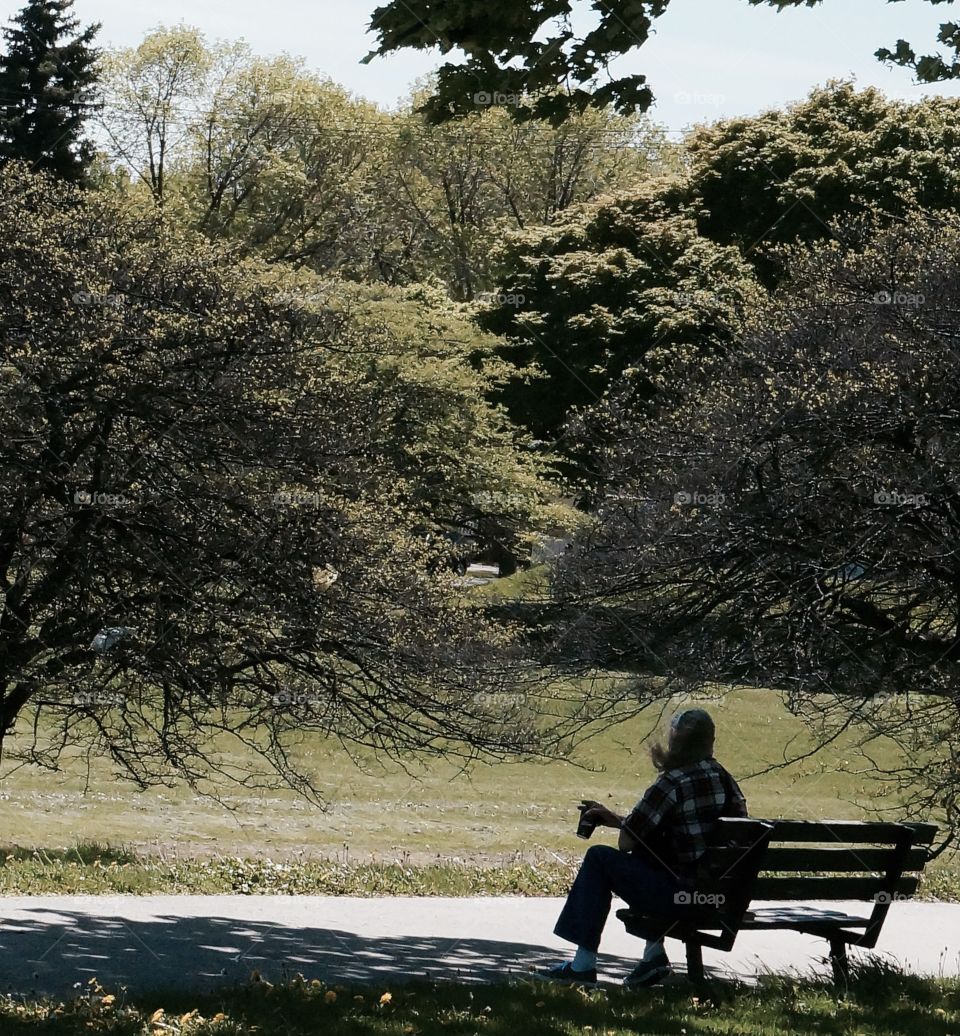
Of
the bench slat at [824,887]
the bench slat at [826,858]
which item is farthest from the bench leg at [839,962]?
the bench slat at [826,858]

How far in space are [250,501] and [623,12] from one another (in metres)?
4.91

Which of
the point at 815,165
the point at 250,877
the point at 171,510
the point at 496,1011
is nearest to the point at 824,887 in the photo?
the point at 496,1011

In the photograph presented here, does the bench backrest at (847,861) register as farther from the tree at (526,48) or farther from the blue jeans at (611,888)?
the tree at (526,48)

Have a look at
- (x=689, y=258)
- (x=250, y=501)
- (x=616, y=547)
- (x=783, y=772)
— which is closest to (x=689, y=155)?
(x=689, y=258)

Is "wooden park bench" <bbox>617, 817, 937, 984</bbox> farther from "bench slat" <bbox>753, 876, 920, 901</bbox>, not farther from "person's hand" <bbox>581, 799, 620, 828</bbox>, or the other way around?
"person's hand" <bbox>581, 799, 620, 828</bbox>

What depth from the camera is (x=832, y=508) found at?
12.8 meters

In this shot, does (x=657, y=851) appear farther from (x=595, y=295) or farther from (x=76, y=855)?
(x=595, y=295)

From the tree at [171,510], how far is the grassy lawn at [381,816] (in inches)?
56.0

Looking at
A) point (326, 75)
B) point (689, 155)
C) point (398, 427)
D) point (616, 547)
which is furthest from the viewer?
point (326, 75)

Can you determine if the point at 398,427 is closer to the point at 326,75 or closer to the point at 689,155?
the point at 689,155

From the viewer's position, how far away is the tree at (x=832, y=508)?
12.2 metres

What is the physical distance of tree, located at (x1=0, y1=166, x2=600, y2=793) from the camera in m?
10.5

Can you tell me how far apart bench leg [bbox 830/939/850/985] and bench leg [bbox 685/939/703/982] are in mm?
803

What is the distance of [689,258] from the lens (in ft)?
124
